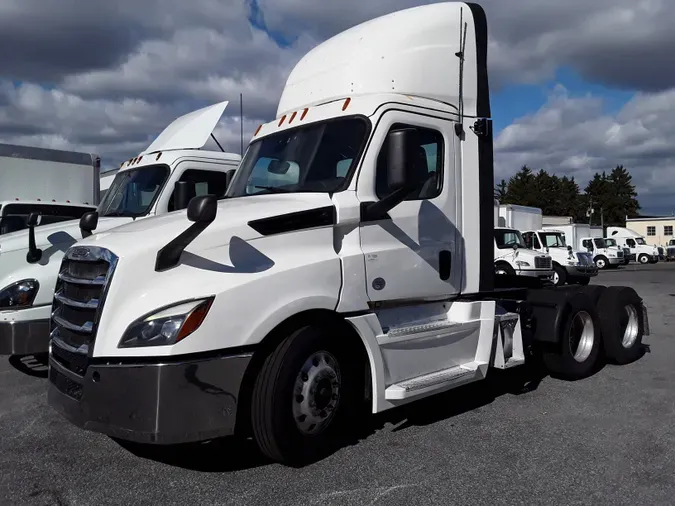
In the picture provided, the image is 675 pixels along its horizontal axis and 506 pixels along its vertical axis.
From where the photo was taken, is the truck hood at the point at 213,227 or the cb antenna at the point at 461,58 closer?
the truck hood at the point at 213,227

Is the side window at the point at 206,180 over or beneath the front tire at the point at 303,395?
over

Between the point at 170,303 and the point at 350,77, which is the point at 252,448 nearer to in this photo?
the point at 170,303

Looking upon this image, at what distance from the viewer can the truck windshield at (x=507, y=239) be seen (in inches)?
848

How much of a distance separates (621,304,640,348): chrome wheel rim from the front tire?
484 cm

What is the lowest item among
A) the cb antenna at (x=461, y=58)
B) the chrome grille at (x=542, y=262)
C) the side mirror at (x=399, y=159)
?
the chrome grille at (x=542, y=262)

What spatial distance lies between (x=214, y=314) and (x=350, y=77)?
268 cm

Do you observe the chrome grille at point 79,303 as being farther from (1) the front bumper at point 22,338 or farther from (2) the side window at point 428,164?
(2) the side window at point 428,164

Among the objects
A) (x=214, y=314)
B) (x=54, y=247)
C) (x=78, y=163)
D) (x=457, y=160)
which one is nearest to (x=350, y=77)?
(x=457, y=160)

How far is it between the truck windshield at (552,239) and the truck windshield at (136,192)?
67.4 ft

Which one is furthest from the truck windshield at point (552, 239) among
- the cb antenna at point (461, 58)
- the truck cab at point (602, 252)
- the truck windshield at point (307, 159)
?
the truck windshield at point (307, 159)

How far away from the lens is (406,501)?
390cm

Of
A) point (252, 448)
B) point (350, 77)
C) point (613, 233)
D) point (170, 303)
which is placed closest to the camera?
point (170, 303)

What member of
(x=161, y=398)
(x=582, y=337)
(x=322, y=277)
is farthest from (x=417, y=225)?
(x=582, y=337)

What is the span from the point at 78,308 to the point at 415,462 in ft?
8.39
